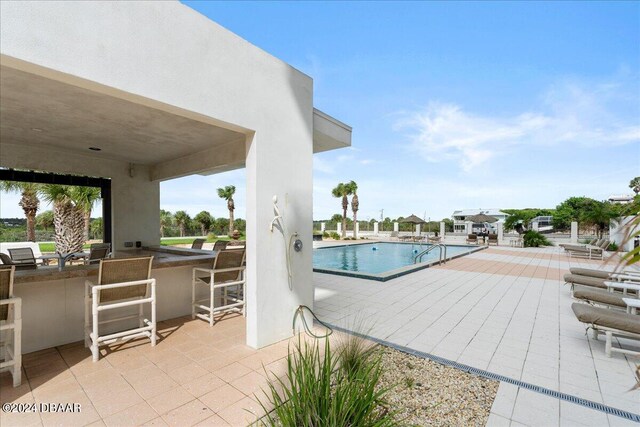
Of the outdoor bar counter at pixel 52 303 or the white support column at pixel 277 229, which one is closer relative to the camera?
the outdoor bar counter at pixel 52 303

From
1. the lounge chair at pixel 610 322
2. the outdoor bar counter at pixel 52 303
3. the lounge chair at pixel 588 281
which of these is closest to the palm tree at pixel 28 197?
the outdoor bar counter at pixel 52 303

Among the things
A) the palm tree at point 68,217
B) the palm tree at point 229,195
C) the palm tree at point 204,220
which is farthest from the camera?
the palm tree at point 204,220

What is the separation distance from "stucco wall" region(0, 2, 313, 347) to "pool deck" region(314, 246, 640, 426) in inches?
63.8

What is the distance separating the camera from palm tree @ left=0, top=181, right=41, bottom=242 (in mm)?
13673

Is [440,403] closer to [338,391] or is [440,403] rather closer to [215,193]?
[338,391]

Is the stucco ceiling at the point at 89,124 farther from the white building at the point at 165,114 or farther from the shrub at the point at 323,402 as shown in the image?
the shrub at the point at 323,402

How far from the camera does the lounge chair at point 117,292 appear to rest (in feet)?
10.9

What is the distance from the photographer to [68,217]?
13430 millimetres

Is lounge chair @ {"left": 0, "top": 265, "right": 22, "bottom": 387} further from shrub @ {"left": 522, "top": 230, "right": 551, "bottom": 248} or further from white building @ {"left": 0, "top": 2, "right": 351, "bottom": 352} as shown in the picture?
shrub @ {"left": 522, "top": 230, "right": 551, "bottom": 248}

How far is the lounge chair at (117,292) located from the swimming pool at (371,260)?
5.63 meters

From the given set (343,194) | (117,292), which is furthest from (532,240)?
(117,292)

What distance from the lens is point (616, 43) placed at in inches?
342

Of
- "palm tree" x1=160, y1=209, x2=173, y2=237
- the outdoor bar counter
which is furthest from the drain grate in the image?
"palm tree" x1=160, y1=209, x2=173, y2=237

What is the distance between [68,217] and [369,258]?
1479 cm
